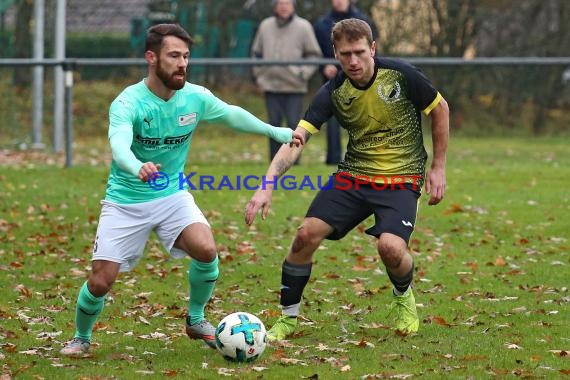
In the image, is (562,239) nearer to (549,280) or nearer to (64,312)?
(549,280)

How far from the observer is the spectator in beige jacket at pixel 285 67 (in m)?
15.9

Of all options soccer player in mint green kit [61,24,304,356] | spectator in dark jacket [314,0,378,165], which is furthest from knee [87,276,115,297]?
spectator in dark jacket [314,0,378,165]

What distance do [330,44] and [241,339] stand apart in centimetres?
954

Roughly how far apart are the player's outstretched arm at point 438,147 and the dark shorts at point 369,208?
0.41 feet

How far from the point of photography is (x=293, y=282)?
775 centimetres

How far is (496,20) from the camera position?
22375mm

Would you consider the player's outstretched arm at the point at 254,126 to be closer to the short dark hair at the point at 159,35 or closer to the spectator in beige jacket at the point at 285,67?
the short dark hair at the point at 159,35

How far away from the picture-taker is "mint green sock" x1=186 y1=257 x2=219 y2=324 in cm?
738

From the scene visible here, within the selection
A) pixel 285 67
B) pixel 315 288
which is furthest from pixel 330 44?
pixel 315 288

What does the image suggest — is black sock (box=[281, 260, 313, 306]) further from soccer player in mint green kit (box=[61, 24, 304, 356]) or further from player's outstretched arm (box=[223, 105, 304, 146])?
player's outstretched arm (box=[223, 105, 304, 146])

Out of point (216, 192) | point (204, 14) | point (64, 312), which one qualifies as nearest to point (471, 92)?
point (204, 14)

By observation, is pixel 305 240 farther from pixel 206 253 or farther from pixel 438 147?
pixel 438 147

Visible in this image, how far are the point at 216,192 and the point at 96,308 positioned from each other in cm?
703

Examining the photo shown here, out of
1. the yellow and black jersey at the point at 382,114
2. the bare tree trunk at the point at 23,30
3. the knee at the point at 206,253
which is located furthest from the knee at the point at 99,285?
the bare tree trunk at the point at 23,30
